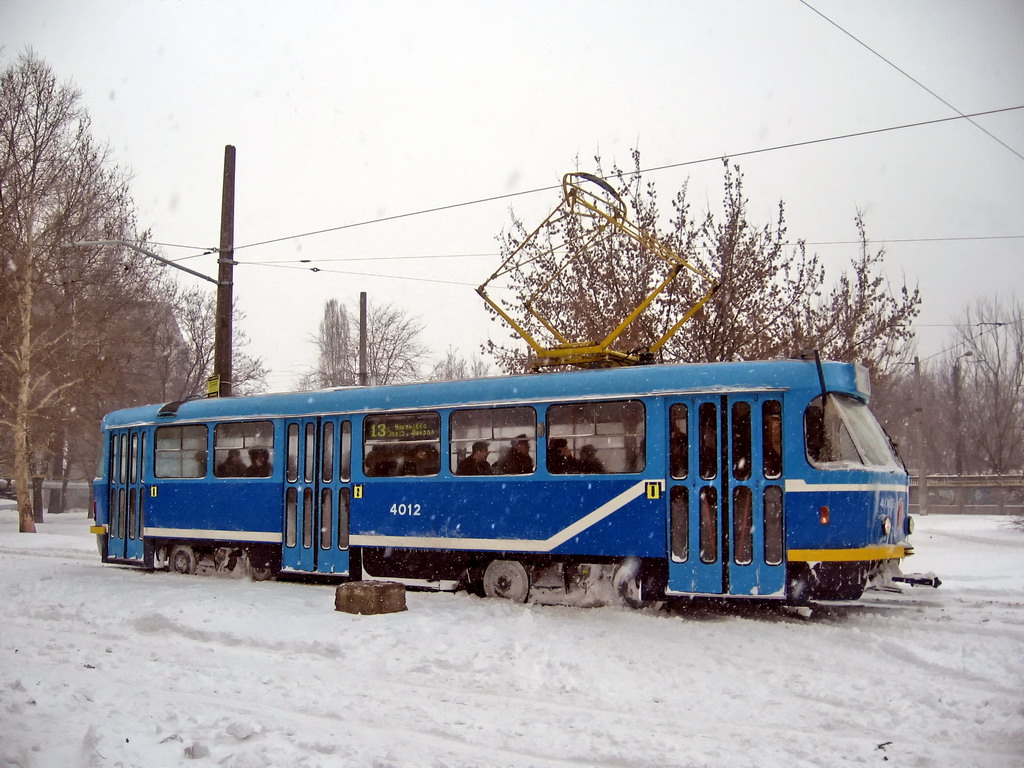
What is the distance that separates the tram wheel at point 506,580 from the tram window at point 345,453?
2.55 meters

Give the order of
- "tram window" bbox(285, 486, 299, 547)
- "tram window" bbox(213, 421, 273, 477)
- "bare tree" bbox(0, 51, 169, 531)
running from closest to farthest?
"tram window" bbox(285, 486, 299, 547) → "tram window" bbox(213, 421, 273, 477) → "bare tree" bbox(0, 51, 169, 531)

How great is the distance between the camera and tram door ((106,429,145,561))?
16672 millimetres

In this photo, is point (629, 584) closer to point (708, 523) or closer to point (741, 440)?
point (708, 523)

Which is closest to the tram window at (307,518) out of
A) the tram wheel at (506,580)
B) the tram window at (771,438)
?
the tram wheel at (506,580)

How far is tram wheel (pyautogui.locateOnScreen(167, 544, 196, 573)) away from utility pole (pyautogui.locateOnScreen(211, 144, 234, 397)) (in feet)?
10.1

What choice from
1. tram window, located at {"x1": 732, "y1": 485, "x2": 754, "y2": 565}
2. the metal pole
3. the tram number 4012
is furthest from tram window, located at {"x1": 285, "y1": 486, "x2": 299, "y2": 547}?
the metal pole

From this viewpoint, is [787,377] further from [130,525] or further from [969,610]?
[130,525]

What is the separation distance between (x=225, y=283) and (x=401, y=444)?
24.2 feet

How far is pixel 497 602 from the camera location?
11570 mm

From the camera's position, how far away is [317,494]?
1395 centimetres

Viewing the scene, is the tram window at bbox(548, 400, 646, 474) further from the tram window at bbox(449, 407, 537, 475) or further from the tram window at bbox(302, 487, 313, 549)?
the tram window at bbox(302, 487, 313, 549)

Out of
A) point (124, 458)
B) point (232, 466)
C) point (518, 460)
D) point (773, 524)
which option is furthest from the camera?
point (124, 458)

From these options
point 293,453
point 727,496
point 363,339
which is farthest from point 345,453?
point 363,339

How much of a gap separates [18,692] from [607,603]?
254 inches
